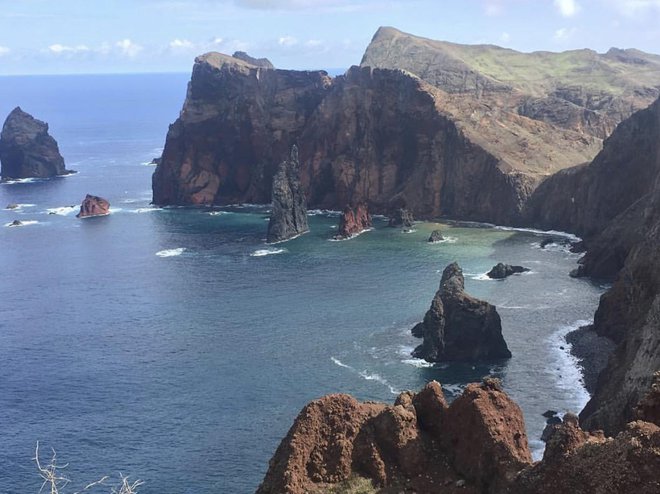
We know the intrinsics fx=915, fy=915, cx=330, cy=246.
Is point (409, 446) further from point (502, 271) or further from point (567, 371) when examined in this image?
point (502, 271)

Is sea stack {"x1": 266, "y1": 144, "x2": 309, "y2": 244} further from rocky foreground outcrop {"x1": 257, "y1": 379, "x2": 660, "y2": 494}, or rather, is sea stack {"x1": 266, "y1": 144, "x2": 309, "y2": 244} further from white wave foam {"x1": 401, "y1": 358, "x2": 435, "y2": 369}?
rocky foreground outcrop {"x1": 257, "y1": 379, "x2": 660, "y2": 494}

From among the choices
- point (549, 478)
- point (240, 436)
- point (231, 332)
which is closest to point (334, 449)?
point (549, 478)

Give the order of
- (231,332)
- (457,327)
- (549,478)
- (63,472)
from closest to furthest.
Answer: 1. (549,478)
2. (63,472)
3. (457,327)
4. (231,332)

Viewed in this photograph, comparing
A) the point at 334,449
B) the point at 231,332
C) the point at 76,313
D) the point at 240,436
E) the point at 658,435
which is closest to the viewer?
the point at 658,435

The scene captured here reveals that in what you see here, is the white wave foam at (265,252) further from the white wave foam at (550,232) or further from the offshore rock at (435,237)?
the white wave foam at (550,232)

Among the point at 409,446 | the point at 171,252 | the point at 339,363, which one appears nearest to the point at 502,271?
the point at 339,363

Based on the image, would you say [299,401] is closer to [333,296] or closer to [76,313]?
[333,296]

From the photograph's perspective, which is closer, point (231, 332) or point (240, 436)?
point (240, 436)
